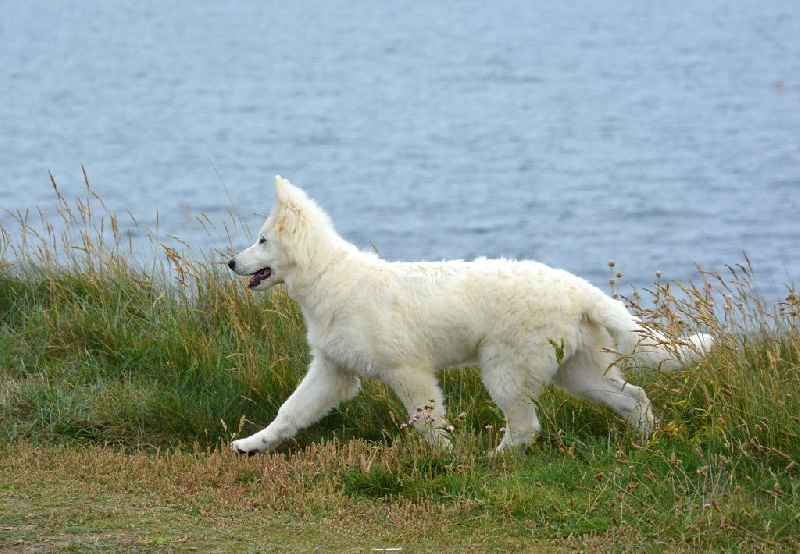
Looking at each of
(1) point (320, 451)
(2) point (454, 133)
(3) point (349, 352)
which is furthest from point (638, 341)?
(2) point (454, 133)

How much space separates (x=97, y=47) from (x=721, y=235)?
177 feet

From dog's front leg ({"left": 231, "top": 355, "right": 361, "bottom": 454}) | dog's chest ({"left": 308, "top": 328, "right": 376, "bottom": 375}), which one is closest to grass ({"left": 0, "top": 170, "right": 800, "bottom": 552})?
dog's front leg ({"left": 231, "top": 355, "right": 361, "bottom": 454})

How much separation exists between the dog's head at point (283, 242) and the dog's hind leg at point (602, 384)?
1.87 metres

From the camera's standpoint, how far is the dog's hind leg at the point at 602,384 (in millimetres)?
7445

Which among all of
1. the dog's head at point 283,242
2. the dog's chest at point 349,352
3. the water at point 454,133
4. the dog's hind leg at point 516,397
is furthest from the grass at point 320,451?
the water at point 454,133

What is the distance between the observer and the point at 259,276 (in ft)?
25.6

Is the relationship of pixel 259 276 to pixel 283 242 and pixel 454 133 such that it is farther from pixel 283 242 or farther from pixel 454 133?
pixel 454 133

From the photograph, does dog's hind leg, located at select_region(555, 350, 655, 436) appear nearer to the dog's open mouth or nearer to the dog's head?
the dog's head

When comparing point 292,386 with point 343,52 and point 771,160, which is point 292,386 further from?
point 343,52

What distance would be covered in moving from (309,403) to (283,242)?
109cm

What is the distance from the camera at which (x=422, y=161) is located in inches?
1442

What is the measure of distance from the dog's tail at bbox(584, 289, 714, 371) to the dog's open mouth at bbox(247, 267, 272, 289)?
215 centimetres

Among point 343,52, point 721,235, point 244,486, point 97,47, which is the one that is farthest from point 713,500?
point 97,47

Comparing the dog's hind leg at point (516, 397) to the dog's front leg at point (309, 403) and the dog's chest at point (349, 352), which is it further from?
the dog's front leg at point (309, 403)
